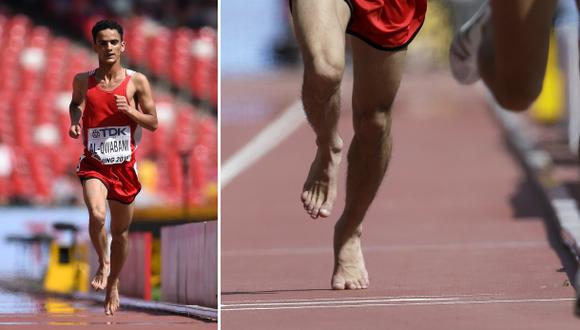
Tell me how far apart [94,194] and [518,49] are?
59.9 inches

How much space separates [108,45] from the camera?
4.93 metres

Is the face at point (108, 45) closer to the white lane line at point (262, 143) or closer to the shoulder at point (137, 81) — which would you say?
the shoulder at point (137, 81)

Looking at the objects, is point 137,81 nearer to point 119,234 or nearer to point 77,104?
point 77,104

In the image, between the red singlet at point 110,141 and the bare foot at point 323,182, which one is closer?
the red singlet at point 110,141

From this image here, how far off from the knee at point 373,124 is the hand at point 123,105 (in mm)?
1919

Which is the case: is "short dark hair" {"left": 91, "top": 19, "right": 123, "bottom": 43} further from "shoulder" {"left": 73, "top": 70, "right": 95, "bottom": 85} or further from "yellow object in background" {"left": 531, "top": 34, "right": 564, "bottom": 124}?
"yellow object in background" {"left": 531, "top": 34, "right": 564, "bottom": 124}

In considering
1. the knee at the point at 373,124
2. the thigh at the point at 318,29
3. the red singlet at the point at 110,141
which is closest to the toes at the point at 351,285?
the knee at the point at 373,124

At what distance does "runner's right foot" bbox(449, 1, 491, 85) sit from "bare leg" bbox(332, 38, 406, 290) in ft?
0.87

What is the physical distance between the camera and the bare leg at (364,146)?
6.41m

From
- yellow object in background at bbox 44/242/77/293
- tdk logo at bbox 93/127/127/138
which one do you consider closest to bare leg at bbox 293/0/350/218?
tdk logo at bbox 93/127/127/138

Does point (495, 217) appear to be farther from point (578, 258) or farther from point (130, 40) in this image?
point (130, 40)

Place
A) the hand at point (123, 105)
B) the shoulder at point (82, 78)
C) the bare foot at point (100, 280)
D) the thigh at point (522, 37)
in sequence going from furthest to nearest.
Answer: the shoulder at point (82, 78) < the bare foot at point (100, 280) < the hand at point (123, 105) < the thigh at point (522, 37)

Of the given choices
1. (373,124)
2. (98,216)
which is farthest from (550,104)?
(98,216)

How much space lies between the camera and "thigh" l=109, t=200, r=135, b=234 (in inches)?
204
